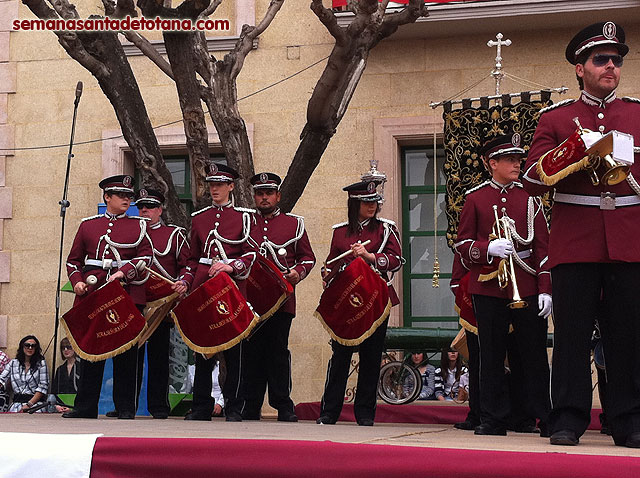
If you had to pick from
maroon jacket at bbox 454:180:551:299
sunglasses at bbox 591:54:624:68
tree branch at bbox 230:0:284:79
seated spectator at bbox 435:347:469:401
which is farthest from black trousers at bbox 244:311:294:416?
sunglasses at bbox 591:54:624:68

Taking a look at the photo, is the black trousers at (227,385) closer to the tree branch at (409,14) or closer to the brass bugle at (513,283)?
the brass bugle at (513,283)

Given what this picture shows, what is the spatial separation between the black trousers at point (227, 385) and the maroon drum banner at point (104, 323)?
0.57 meters

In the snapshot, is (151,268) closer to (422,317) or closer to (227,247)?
(227,247)

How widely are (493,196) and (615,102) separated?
1.68 m

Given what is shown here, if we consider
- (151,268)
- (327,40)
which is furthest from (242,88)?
(151,268)

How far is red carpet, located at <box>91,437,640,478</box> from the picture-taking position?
361 centimetres

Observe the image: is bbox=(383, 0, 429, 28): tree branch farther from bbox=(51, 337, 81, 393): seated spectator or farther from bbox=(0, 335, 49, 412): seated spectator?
→ bbox=(0, 335, 49, 412): seated spectator

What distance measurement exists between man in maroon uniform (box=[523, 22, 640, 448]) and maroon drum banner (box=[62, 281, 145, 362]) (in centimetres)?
399

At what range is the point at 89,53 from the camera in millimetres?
9555

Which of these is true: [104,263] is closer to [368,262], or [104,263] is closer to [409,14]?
[368,262]

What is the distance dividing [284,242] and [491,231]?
218 cm

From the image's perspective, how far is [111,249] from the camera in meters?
8.44

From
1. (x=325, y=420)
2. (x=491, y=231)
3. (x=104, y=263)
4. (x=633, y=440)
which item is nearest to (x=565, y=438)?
(x=633, y=440)

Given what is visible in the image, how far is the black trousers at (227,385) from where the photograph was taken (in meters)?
8.08
